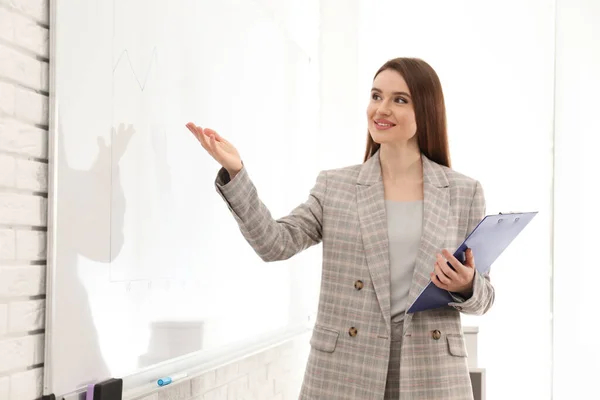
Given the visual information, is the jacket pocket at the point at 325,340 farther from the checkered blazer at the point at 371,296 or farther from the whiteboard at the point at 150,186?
the whiteboard at the point at 150,186

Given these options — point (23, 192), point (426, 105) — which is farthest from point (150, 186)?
point (426, 105)

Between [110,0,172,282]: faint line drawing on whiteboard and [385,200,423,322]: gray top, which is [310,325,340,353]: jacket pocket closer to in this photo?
[385,200,423,322]: gray top

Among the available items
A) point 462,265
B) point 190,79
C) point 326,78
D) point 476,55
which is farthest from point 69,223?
point 476,55

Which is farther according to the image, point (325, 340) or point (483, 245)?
point (325, 340)

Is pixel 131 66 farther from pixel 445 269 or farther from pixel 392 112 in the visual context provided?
pixel 445 269

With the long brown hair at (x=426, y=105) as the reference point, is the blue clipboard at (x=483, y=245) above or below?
below

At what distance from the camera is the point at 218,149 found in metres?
1.46

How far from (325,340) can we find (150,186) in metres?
0.55

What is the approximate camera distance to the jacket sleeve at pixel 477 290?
5.24 feet

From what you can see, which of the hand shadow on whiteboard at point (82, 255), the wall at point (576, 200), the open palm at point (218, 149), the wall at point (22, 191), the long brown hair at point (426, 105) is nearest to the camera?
the wall at point (22, 191)

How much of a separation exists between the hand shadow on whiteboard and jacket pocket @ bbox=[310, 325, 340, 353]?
18.9 inches

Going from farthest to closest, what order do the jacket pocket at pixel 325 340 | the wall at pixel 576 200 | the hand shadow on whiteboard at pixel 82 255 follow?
the wall at pixel 576 200
the jacket pocket at pixel 325 340
the hand shadow on whiteboard at pixel 82 255

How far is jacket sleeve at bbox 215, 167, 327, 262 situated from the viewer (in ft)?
4.88

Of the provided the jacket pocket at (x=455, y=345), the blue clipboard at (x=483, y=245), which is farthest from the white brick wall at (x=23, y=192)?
the jacket pocket at (x=455, y=345)
